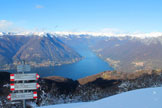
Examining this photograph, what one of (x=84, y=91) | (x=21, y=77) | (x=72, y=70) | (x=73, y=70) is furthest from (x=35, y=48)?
(x=21, y=77)

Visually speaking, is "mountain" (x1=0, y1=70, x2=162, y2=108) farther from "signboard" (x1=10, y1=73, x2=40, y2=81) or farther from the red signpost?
"signboard" (x1=10, y1=73, x2=40, y2=81)

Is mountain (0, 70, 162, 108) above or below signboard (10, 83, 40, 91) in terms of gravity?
below

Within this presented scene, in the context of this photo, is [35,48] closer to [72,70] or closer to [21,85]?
[72,70]

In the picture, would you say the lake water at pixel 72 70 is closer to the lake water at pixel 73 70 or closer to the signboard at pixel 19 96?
the lake water at pixel 73 70

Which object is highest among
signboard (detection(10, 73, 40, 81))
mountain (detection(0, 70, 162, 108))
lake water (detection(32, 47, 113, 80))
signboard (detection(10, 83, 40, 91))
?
signboard (detection(10, 73, 40, 81))

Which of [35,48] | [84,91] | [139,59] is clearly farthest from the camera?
[35,48]

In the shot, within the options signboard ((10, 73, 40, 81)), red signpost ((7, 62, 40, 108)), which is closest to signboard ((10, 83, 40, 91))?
red signpost ((7, 62, 40, 108))

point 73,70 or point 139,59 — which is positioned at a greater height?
point 139,59

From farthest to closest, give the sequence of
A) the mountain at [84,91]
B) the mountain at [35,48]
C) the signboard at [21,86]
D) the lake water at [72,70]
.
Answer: the mountain at [35,48] → the lake water at [72,70] → the mountain at [84,91] → the signboard at [21,86]

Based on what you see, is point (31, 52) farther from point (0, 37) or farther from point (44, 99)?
point (44, 99)

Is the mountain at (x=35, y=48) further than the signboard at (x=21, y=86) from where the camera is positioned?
Yes

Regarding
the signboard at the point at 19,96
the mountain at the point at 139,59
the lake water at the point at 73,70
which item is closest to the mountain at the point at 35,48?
the mountain at the point at 139,59

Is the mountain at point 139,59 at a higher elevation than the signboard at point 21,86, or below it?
below
